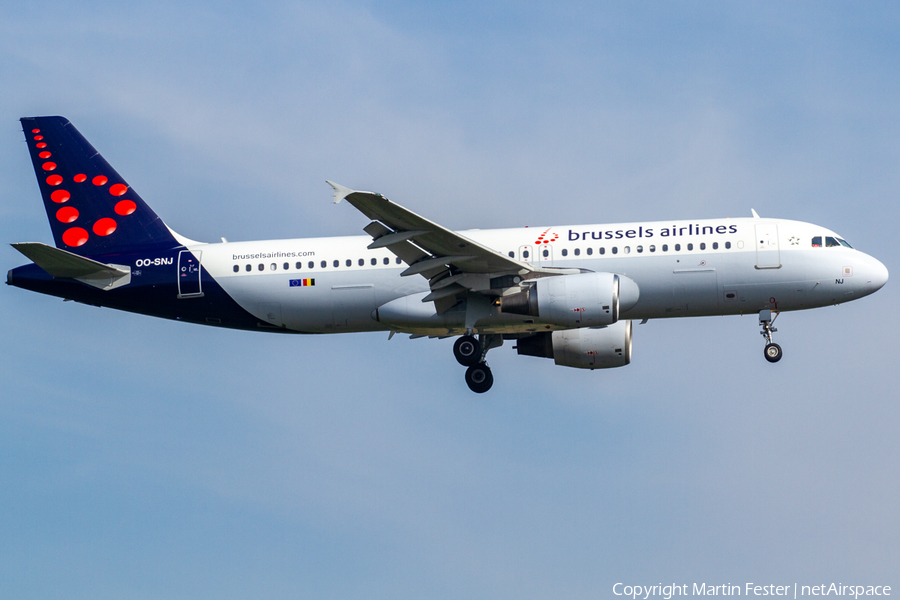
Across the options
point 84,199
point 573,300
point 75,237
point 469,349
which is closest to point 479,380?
point 469,349

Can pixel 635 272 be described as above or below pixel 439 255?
below

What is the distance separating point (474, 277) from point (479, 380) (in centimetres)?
455

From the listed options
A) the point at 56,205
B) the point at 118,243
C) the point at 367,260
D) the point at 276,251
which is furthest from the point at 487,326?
the point at 56,205

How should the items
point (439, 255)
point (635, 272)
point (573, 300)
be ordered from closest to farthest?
point (573, 300), point (439, 255), point (635, 272)

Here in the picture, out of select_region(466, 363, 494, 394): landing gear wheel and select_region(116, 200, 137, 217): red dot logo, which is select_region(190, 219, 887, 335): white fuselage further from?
select_region(116, 200, 137, 217): red dot logo

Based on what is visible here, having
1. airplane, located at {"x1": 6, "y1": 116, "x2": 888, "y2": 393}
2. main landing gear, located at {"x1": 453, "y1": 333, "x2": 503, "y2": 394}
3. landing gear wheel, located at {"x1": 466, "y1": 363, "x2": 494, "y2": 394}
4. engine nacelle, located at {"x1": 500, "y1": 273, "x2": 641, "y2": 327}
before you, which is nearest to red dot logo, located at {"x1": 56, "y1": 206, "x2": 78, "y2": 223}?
airplane, located at {"x1": 6, "y1": 116, "x2": 888, "y2": 393}

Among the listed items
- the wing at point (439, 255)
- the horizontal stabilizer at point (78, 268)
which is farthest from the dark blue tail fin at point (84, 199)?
the wing at point (439, 255)

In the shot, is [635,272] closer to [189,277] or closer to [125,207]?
[189,277]

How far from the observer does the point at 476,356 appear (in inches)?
1350

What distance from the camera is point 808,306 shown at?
32281 millimetres

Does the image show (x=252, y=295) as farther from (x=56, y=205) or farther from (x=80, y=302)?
(x=56, y=205)

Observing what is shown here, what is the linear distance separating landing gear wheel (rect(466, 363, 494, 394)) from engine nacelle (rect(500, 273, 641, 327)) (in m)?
4.20

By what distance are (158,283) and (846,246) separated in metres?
21.4

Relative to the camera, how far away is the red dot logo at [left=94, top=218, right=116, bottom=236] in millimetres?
35188
